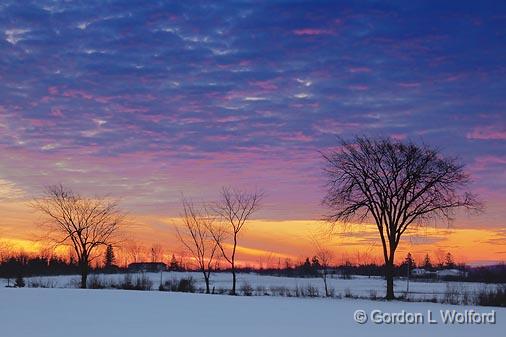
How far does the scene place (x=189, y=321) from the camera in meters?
20.6

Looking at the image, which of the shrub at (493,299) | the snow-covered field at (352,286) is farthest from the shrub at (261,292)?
the shrub at (493,299)

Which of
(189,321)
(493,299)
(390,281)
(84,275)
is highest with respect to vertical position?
(390,281)

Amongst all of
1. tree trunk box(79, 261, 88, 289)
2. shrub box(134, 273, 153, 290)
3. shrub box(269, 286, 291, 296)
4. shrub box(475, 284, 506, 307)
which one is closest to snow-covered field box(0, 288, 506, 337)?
shrub box(475, 284, 506, 307)

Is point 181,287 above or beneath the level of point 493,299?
beneath

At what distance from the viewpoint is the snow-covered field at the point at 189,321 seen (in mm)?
17359

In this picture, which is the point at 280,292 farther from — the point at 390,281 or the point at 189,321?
the point at 189,321

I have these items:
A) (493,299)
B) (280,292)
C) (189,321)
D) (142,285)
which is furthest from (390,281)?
(189,321)

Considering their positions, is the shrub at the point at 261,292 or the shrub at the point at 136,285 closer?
the shrub at the point at 261,292

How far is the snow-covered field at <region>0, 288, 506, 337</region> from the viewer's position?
17.4 m

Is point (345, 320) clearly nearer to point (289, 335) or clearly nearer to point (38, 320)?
point (289, 335)

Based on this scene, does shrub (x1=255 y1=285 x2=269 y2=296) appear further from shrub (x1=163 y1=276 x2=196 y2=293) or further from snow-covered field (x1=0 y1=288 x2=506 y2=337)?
snow-covered field (x1=0 y1=288 x2=506 y2=337)

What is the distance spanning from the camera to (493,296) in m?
33.8

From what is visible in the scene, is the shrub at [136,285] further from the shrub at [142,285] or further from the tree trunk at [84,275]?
the tree trunk at [84,275]

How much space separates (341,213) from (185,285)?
1265 centimetres
